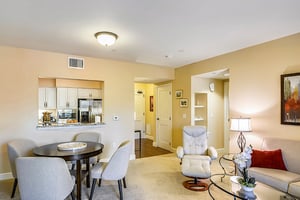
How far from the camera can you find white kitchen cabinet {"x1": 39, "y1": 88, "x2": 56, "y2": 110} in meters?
5.45

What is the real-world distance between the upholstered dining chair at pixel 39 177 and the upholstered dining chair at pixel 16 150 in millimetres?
845

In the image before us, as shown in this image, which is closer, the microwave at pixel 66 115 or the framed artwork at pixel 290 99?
the framed artwork at pixel 290 99

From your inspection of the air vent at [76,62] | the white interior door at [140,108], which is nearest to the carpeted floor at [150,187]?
the air vent at [76,62]

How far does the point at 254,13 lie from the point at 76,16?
2.32 meters

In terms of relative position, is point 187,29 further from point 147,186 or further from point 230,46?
point 147,186

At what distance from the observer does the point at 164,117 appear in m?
6.31

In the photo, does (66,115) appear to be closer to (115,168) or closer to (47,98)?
(47,98)

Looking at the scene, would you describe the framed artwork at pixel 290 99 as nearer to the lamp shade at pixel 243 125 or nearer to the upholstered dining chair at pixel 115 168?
the lamp shade at pixel 243 125

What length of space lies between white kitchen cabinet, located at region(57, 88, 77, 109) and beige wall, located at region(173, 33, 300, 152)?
4233 millimetres

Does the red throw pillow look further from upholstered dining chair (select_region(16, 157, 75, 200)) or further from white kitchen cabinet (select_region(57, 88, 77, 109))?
white kitchen cabinet (select_region(57, 88, 77, 109))

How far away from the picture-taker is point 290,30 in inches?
117

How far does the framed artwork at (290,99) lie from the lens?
9.93 feet

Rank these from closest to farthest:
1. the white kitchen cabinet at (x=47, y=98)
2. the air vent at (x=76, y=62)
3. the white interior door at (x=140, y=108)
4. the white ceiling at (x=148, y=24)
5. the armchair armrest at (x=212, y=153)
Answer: the white ceiling at (x=148, y=24)
the armchair armrest at (x=212, y=153)
the air vent at (x=76, y=62)
the white kitchen cabinet at (x=47, y=98)
the white interior door at (x=140, y=108)

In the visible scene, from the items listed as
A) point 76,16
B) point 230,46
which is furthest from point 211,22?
point 76,16
